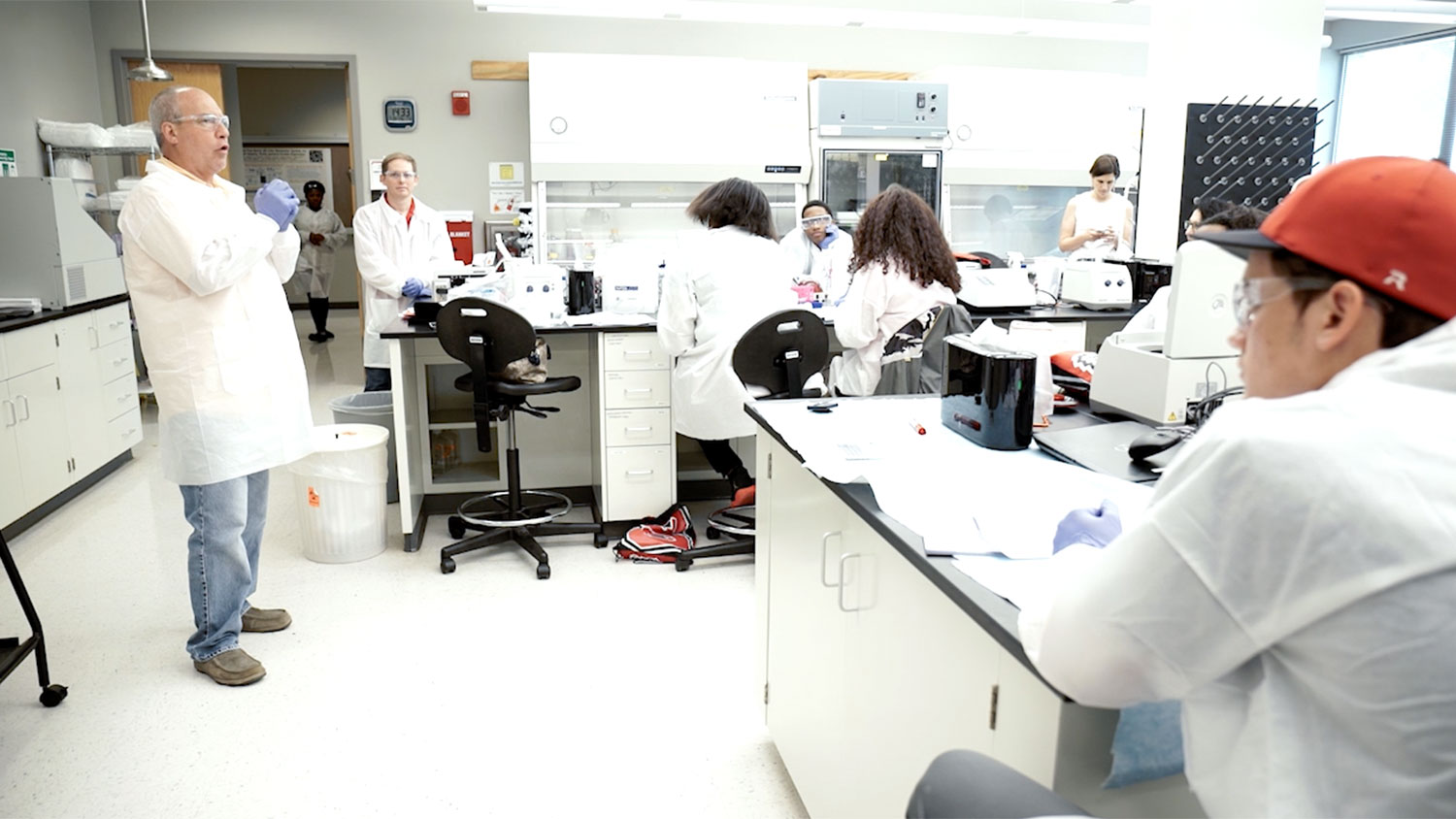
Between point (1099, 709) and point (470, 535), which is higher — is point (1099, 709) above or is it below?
above

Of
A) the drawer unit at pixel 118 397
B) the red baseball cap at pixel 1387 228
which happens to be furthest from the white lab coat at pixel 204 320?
the red baseball cap at pixel 1387 228

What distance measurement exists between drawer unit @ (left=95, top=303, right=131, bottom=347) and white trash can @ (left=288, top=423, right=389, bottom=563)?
1507 millimetres

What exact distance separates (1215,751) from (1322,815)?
0.10 m

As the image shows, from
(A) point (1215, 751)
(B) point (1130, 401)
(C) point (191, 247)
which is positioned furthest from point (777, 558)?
(C) point (191, 247)

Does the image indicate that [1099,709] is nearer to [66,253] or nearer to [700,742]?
[700,742]

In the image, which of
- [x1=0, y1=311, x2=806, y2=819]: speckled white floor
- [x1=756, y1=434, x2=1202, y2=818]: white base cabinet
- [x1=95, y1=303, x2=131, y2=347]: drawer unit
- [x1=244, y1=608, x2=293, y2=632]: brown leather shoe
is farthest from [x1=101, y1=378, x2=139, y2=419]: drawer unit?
[x1=756, y1=434, x2=1202, y2=818]: white base cabinet

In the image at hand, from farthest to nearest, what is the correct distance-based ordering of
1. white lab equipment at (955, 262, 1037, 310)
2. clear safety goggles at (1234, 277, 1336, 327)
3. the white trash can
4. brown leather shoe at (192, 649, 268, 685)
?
white lab equipment at (955, 262, 1037, 310) < the white trash can < brown leather shoe at (192, 649, 268, 685) < clear safety goggles at (1234, 277, 1336, 327)

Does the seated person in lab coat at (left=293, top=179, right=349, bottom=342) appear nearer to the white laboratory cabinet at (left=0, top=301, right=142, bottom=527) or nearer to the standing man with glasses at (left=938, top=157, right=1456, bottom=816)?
the white laboratory cabinet at (left=0, top=301, right=142, bottom=527)

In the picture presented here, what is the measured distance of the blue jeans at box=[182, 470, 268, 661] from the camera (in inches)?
99.2

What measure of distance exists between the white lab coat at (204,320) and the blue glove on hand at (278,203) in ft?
0.24

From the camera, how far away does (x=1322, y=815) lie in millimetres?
Result: 809

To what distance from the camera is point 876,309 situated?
129 inches

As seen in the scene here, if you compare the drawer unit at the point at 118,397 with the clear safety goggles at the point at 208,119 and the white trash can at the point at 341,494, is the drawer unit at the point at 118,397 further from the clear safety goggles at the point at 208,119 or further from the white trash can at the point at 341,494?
the clear safety goggles at the point at 208,119

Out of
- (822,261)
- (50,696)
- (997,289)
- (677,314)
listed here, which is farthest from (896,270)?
(50,696)
